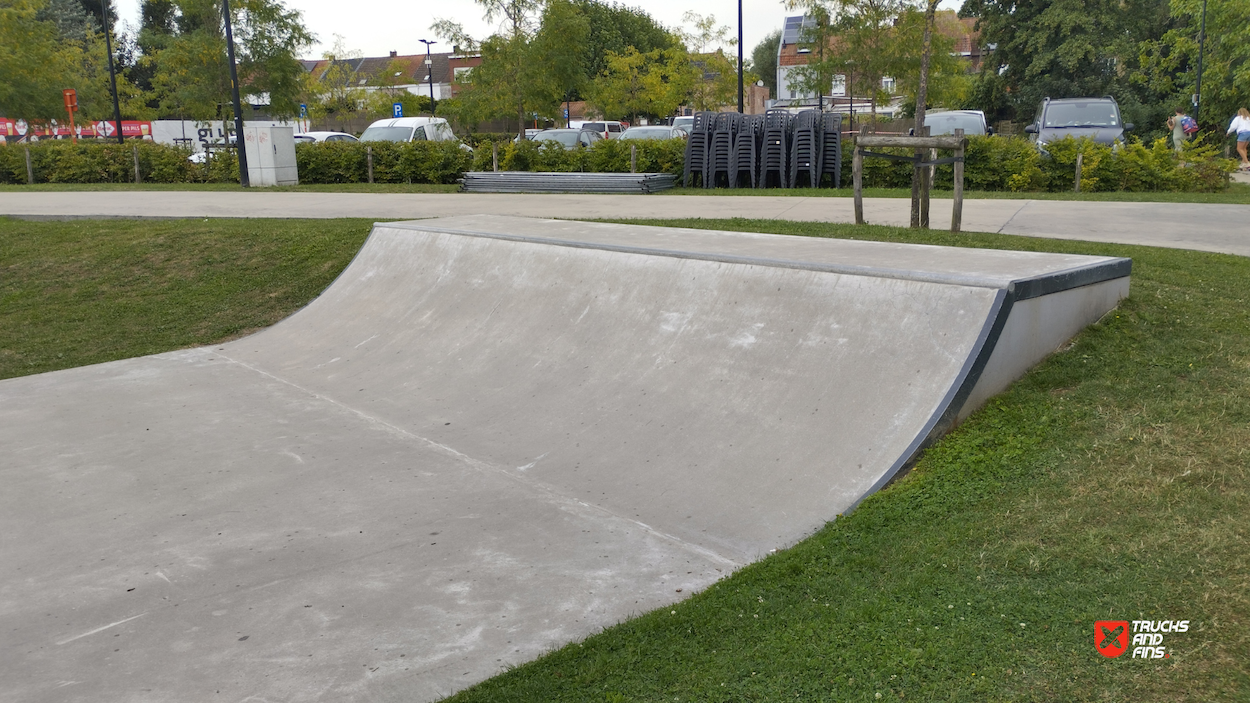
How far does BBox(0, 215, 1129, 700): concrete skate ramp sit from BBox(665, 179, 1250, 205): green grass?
8769mm

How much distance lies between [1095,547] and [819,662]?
124 cm

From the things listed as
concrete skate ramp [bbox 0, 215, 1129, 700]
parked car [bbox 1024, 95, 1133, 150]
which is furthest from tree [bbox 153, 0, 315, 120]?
concrete skate ramp [bbox 0, 215, 1129, 700]

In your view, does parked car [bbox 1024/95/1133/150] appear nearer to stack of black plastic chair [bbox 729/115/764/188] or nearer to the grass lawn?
stack of black plastic chair [bbox 729/115/764/188]

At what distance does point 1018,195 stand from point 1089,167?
1.69 m

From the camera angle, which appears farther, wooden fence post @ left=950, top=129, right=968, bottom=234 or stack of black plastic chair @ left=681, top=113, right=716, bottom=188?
stack of black plastic chair @ left=681, top=113, right=716, bottom=188

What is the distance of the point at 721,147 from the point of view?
19016 millimetres

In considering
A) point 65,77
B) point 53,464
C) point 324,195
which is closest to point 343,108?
point 65,77

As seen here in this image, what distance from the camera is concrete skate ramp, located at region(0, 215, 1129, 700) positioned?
11.7 feet

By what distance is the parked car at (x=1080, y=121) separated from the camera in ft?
60.9

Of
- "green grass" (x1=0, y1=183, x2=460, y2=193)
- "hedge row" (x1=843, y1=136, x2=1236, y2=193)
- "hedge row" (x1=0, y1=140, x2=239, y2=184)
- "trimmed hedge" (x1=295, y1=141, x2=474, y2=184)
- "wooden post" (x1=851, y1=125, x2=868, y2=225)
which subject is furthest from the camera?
"hedge row" (x1=0, y1=140, x2=239, y2=184)

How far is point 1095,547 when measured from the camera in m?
3.51

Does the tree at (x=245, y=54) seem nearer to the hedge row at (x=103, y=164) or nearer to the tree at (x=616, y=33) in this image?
the hedge row at (x=103, y=164)

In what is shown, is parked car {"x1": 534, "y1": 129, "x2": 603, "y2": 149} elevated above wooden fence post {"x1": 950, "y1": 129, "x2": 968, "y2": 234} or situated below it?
above

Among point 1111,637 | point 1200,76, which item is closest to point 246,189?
point 1111,637
